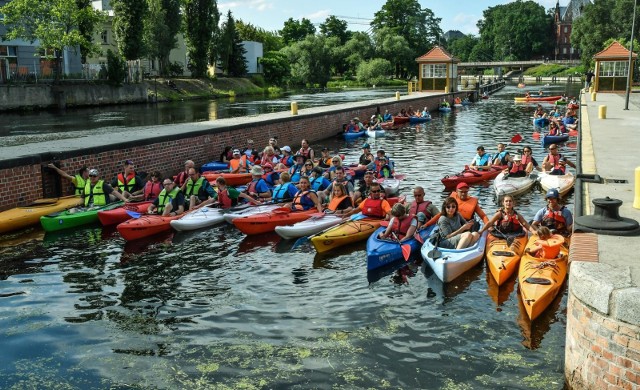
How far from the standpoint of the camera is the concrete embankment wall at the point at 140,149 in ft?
55.4

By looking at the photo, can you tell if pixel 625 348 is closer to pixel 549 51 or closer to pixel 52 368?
pixel 52 368

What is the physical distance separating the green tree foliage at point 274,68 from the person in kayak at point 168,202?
257 feet

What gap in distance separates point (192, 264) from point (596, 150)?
1290cm

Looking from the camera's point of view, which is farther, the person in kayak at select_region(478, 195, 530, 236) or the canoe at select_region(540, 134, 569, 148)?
the canoe at select_region(540, 134, 569, 148)

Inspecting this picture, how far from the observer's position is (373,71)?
325 ft

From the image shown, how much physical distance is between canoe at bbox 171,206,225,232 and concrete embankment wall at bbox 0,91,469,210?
4.92 metres

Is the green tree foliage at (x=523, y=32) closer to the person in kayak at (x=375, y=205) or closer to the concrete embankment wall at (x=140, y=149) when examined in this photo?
the concrete embankment wall at (x=140, y=149)

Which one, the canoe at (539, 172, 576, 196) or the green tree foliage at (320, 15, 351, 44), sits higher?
the green tree foliage at (320, 15, 351, 44)

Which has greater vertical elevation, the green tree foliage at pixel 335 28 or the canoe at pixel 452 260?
the green tree foliage at pixel 335 28

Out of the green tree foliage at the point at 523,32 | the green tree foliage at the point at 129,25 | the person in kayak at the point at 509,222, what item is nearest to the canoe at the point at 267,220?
the person in kayak at the point at 509,222

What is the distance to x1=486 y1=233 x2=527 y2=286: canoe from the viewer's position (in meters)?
11.0

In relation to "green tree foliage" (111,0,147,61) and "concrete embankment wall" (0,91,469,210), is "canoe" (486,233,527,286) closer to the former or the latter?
"concrete embankment wall" (0,91,469,210)

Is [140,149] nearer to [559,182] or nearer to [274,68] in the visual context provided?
[559,182]

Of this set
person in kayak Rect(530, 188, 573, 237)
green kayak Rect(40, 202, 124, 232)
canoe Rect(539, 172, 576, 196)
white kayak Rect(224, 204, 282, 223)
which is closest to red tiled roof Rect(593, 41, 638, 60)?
canoe Rect(539, 172, 576, 196)
